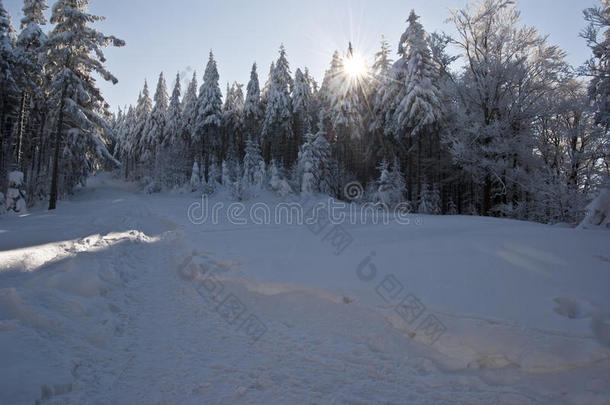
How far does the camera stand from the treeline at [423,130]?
11.6m

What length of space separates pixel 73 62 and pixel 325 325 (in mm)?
21288

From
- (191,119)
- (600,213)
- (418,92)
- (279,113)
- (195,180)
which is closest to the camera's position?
(600,213)

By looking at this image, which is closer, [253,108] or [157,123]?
[253,108]

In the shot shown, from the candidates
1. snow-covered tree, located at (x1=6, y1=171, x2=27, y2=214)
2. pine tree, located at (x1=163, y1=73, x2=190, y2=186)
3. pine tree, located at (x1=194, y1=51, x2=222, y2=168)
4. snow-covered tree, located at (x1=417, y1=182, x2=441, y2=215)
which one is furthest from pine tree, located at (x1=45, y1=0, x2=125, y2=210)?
snow-covered tree, located at (x1=417, y1=182, x2=441, y2=215)

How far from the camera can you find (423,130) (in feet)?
67.6

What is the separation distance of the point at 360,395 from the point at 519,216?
14241mm

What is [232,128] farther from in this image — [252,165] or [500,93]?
[500,93]

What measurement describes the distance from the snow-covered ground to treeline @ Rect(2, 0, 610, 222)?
785 centimetres

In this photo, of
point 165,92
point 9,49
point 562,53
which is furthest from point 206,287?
point 165,92

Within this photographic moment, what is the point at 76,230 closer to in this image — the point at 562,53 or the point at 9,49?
the point at 9,49

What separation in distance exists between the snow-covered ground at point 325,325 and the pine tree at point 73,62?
14385 millimetres

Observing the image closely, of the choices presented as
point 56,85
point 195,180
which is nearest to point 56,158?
point 56,85

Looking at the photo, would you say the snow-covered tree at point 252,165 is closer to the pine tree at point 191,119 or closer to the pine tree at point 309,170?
the pine tree at point 309,170

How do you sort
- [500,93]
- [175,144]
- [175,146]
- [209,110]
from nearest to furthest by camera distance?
[500,93]
[209,110]
[175,146]
[175,144]
